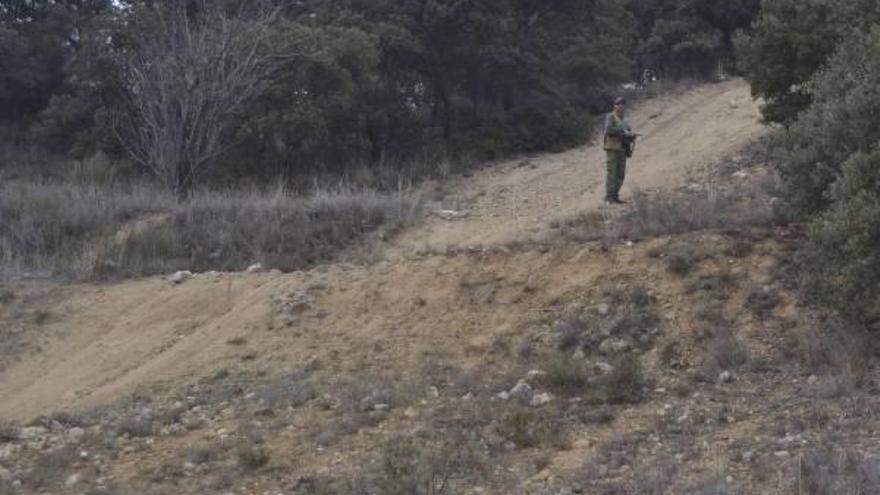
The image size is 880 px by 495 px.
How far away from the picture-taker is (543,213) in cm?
1602

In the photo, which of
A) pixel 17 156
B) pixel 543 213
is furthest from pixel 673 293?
pixel 17 156

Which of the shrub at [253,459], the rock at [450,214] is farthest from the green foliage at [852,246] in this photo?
the rock at [450,214]

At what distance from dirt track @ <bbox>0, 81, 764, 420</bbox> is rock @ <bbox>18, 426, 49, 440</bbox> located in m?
0.83

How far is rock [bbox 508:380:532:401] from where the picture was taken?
865 centimetres

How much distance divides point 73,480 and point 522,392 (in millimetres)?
3070

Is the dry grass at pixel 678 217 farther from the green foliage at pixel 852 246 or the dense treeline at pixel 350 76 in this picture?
the dense treeline at pixel 350 76

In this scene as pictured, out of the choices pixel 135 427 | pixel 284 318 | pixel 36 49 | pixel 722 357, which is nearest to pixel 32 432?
pixel 135 427

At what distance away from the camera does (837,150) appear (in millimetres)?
9141

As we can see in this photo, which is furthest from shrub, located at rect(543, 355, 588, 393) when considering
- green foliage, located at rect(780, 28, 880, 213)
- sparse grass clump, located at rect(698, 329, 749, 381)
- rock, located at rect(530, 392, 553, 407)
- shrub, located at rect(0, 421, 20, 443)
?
shrub, located at rect(0, 421, 20, 443)

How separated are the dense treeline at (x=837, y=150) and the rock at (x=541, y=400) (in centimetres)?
196

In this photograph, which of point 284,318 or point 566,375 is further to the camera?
point 284,318

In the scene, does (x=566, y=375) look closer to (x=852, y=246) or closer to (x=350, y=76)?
(x=852, y=246)

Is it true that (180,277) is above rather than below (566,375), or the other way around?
below

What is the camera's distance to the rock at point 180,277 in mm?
13375
